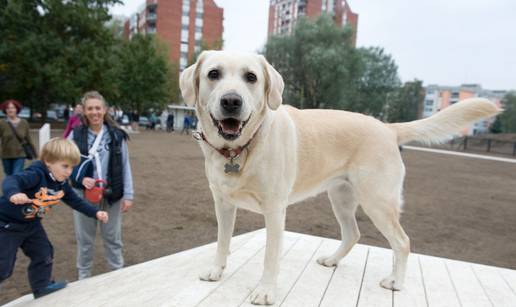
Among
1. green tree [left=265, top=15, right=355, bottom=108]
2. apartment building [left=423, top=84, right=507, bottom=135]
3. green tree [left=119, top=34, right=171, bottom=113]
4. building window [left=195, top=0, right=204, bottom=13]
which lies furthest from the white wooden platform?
apartment building [left=423, top=84, right=507, bottom=135]

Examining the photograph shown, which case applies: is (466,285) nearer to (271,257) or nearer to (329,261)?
(329,261)

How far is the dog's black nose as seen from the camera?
212cm

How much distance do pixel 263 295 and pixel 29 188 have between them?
2.00m

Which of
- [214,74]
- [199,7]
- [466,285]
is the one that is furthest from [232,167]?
[199,7]

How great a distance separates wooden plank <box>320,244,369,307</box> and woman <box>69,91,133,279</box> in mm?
2250

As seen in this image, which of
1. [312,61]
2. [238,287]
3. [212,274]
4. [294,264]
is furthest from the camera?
[312,61]

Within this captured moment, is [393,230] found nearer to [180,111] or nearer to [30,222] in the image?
[30,222]

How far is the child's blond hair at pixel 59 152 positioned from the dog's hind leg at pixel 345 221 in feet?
7.50

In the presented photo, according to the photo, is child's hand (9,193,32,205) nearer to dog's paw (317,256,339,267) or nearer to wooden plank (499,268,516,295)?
dog's paw (317,256,339,267)

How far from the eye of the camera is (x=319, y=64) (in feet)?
95.3

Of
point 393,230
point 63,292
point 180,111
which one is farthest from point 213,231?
point 180,111

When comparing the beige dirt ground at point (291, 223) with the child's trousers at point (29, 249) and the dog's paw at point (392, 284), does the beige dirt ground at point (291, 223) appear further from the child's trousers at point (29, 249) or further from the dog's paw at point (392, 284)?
the dog's paw at point (392, 284)

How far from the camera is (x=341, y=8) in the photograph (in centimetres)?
7106

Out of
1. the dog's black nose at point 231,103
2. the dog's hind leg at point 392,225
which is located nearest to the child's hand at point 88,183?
the dog's black nose at point 231,103
